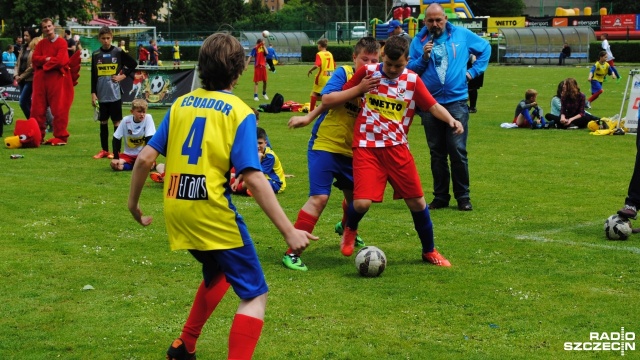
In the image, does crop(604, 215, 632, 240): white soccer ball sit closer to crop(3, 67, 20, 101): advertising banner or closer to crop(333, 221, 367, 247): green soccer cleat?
crop(333, 221, 367, 247): green soccer cleat

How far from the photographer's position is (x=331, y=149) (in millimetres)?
7930

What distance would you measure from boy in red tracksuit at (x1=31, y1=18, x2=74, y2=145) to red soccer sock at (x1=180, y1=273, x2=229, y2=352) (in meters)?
12.6

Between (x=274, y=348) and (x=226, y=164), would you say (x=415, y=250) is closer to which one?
(x=274, y=348)

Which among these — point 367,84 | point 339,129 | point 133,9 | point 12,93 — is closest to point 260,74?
point 12,93

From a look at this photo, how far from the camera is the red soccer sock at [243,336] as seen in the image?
467 centimetres

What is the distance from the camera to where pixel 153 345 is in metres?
5.74

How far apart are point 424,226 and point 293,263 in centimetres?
118

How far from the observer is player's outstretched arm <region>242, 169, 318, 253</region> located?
4.46m

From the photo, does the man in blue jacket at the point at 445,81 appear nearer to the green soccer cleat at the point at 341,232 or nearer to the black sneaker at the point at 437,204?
the black sneaker at the point at 437,204

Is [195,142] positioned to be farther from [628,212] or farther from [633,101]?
[633,101]

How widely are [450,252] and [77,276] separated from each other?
3.37 m

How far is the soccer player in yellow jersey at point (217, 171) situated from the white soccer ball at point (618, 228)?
5.06 meters

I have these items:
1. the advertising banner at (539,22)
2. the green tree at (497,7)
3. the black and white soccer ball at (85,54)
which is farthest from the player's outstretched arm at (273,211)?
the green tree at (497,7)

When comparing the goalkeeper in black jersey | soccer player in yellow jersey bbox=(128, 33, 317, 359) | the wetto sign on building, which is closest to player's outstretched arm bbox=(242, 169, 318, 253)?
soccer player in yellow jersey bbox=(128, 33, 317, 359)
